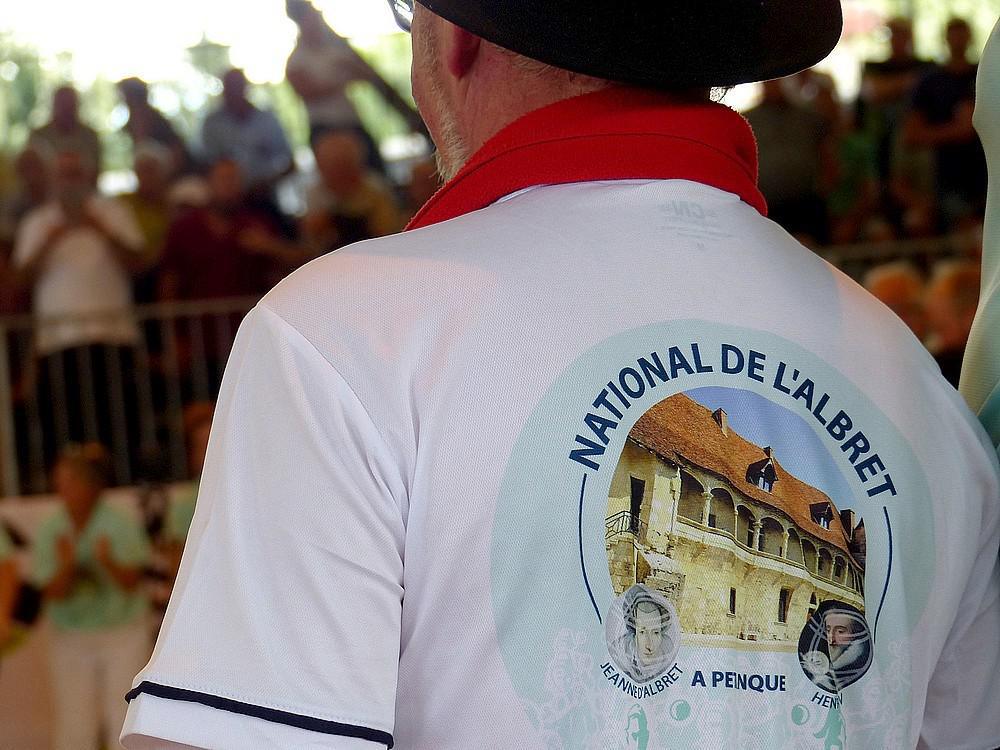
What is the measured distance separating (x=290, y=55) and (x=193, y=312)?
120 cm

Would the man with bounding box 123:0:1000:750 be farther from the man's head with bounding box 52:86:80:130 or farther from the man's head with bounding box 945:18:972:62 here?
the man's head with bounding box 52:86:80:130

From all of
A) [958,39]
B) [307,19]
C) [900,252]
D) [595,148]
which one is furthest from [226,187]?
[595,148]

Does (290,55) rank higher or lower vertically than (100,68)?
lower

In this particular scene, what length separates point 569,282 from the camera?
119 cm

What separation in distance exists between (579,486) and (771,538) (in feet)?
0.68

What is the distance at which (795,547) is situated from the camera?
4.11 ft

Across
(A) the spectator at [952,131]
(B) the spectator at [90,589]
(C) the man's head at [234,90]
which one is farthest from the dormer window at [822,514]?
(C) the man's head at [234,90]

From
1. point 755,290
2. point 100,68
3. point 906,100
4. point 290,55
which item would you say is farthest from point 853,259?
point 755,290

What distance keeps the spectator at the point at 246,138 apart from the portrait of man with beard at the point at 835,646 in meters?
5.03

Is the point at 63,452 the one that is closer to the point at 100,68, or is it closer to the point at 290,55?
the point at 290,55

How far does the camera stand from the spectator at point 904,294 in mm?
5121

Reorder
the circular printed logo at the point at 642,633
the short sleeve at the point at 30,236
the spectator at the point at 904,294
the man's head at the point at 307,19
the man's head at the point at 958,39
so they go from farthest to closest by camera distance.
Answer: the man's head at the point at 958,39
the man's head at the point at 307,19
the short sleeve at the point at 30,236
the spectator at the point at 904,294
the circular printed logo at the point at 642,633

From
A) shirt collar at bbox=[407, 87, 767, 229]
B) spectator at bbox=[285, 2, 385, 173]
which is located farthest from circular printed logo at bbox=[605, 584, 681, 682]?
spectator at bbox=[285, 2, 385, 173]

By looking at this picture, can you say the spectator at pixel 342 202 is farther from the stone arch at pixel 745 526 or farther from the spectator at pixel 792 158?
the stone arch at pixel 745 526
